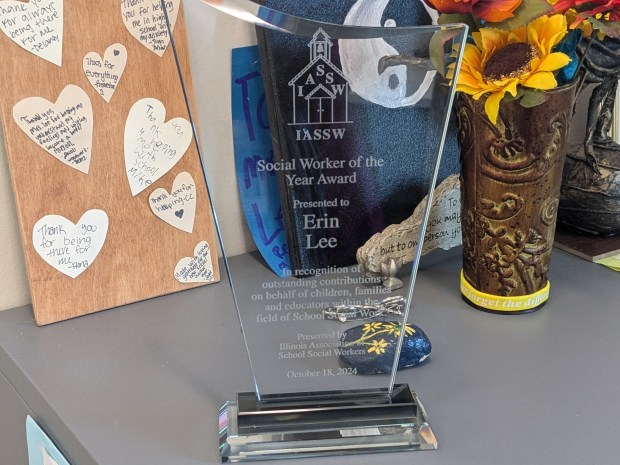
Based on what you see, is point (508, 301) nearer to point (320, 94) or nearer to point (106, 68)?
point (320, 94)

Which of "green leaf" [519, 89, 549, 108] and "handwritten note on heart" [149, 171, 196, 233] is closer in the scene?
"green leaf" [519, 89, 549, 108]

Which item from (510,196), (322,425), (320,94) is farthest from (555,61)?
(322,425)

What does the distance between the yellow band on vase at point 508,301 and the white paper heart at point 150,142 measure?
358mm

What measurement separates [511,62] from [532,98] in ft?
0.13

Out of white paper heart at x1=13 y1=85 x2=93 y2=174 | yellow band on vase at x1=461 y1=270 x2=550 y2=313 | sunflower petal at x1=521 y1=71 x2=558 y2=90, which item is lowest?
yellow band on vase at x1=461 y1=270 x2=550 y2=313

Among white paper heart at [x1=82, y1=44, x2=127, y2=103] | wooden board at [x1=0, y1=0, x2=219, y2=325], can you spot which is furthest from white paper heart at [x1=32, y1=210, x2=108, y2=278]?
white paper heart at [x1=82, y1=44, x2=127, y2=103]

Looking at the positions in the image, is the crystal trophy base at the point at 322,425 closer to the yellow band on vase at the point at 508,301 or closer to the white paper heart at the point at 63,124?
the yellow band on vase at the point at 508,301

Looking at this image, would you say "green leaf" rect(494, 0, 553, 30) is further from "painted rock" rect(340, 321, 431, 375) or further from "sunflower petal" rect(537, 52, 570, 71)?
"painted rock" rect(340, 321, 431, 375)

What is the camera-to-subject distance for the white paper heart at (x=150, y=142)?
0.86 m

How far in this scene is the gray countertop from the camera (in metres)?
0.66

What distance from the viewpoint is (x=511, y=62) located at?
764 millimetres

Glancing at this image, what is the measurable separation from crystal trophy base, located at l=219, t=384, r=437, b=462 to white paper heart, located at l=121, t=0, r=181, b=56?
1.26 ft

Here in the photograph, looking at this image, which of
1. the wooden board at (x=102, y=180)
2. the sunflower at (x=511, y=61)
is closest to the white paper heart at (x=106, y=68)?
the wooden board at (x=102, y=180)

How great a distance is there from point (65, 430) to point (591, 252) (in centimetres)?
63
